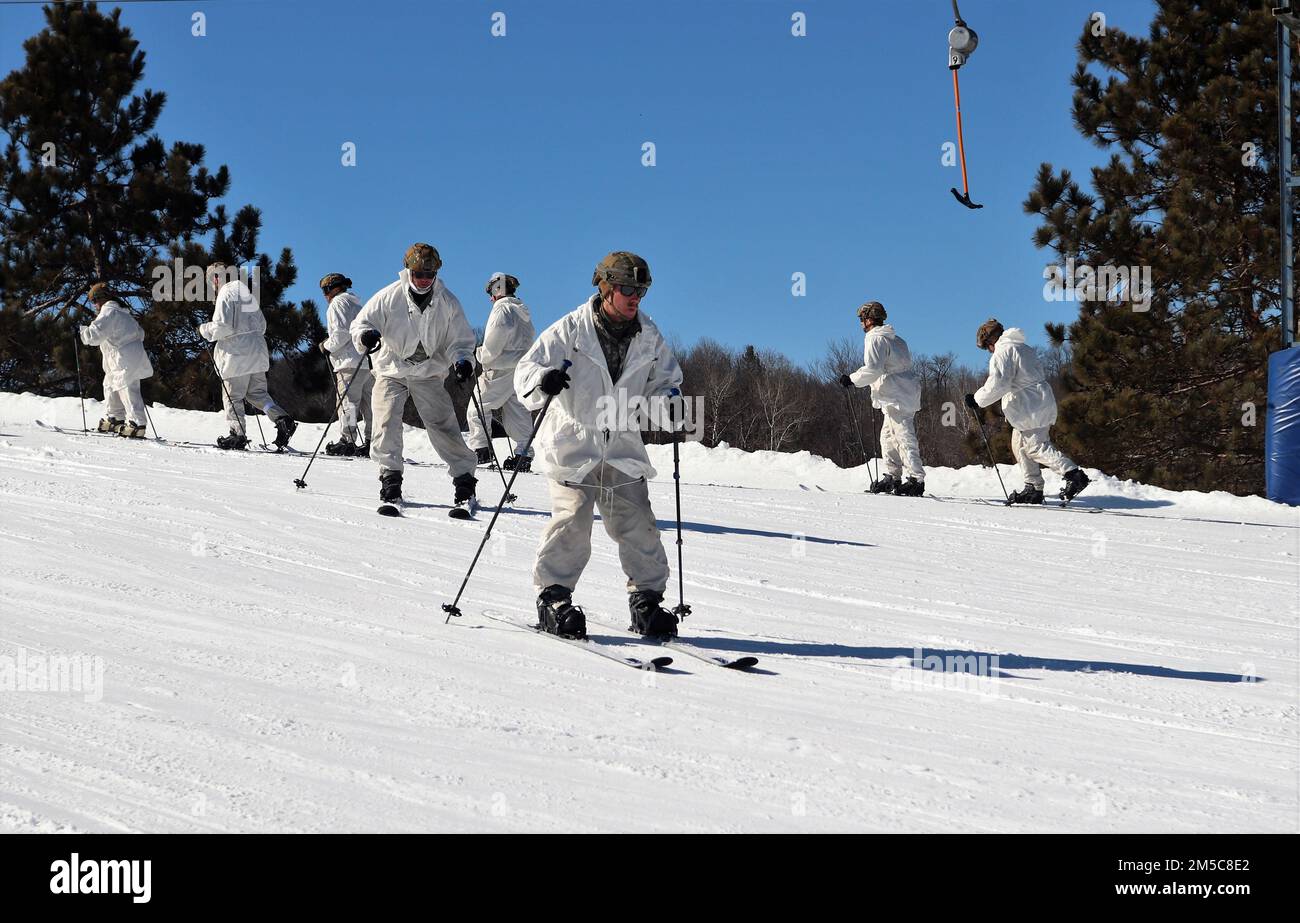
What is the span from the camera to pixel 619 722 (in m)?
4.49

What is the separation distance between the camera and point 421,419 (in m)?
10.0

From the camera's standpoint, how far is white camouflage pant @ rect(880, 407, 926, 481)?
47.4 feet

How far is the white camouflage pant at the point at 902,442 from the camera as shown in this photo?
14438 millimetres

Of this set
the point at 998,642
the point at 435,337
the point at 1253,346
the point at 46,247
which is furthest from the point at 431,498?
the point at 46,247

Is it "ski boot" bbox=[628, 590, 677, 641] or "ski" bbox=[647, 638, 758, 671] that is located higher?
"ski boot" bbox=[628, 590, 677, 641]

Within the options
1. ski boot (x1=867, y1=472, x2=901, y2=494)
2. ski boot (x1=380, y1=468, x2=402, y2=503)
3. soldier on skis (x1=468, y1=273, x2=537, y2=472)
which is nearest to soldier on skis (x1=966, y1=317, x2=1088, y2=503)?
ski boot (x1=867, y1=472, x2=901, y2=494)

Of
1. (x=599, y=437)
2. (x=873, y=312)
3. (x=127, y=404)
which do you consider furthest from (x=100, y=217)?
(x=599, y=437)

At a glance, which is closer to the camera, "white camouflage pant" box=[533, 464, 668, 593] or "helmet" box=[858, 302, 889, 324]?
"white camouflage pant" box=[533, 464, 668, 593]

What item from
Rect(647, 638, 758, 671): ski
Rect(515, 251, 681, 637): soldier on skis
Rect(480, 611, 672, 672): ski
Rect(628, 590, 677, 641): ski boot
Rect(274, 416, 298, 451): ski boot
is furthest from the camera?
Rect(274, 416, 298, 451): ski boot

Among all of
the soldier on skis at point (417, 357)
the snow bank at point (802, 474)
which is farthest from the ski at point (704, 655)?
the snow bank at point (802, 474)

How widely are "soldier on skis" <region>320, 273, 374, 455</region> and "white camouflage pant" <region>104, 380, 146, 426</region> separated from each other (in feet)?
8.37

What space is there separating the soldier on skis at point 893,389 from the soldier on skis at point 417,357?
5.93 m

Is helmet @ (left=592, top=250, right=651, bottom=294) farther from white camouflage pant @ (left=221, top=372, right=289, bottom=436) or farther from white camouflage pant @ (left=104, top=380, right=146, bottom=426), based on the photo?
white camouflage pant @ (left=104, top=380, right=146, bottom=426)
